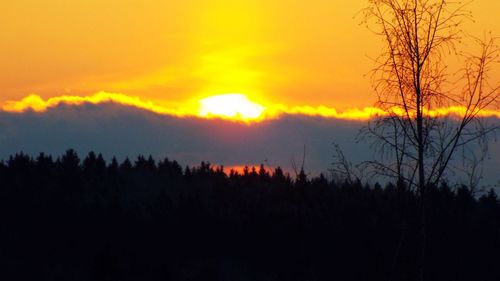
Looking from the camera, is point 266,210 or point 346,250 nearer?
point 346,250

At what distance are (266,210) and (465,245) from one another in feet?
74.7

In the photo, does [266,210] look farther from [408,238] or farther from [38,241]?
[408,238]

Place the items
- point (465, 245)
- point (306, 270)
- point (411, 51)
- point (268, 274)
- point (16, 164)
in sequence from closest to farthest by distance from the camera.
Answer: point (411, 51), point (465, 245), point (306, 270), point (268, 274), point (16, 164)

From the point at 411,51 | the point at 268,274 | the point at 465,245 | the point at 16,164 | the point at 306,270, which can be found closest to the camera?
the point at 411,51

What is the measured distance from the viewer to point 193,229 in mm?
90875

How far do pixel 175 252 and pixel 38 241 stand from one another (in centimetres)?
1122

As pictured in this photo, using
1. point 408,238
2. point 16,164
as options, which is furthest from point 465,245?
point 408,238

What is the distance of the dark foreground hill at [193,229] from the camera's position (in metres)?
82.1

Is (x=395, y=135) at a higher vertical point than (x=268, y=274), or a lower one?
higher

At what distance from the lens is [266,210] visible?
92.2m

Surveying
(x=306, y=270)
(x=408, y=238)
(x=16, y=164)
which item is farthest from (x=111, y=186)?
(x=408, y=238)

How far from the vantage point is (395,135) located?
60.5ft

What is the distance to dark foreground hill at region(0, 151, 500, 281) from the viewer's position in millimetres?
82125

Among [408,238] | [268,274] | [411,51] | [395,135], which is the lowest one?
[268,274]
